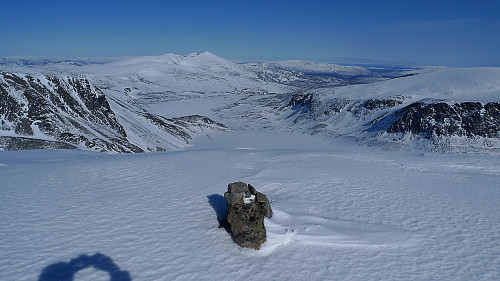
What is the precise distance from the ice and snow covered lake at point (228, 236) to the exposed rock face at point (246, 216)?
1.44 ft

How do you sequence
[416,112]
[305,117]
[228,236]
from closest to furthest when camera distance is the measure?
[228,236], [416,112], [305,117]

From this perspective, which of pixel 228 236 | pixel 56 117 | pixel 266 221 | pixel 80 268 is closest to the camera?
pixel 80 268

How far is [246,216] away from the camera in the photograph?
33.6 ft

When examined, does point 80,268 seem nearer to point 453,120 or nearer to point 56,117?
point 56,117

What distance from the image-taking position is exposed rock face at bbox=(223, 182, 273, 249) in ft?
32.5

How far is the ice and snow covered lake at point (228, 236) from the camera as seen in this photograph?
8.70m

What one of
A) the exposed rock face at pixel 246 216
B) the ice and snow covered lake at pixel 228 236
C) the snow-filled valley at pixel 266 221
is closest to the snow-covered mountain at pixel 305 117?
the snow-filled valley at pixel 266 221

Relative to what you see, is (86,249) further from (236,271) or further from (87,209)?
(236,271)

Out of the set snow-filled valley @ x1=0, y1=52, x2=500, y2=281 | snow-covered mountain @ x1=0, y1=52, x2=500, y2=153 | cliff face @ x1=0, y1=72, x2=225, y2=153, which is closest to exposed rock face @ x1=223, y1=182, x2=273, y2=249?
snow-filled valley @ x1=0, y1=52, x2=500, y2=281

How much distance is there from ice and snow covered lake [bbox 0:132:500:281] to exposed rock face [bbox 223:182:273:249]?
44 centimetres

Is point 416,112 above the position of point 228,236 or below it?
above

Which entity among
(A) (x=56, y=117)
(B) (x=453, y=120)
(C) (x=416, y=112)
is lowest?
(A) (x=56, y=117)

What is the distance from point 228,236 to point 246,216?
1.10 meters

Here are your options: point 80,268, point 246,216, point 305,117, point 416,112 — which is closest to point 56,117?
point 80,268
